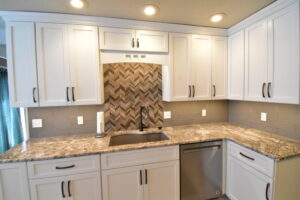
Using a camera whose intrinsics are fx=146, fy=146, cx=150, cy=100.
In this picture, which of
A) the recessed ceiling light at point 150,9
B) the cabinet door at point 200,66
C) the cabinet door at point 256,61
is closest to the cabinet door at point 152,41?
the recessed ceiling light at point 150,9

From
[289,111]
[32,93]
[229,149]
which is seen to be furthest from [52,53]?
[289,111]

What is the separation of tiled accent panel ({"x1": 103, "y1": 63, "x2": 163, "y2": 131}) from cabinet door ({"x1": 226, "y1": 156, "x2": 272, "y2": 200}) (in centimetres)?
112

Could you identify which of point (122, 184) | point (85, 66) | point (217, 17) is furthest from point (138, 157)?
point (217, 17)

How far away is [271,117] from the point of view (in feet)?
6.34

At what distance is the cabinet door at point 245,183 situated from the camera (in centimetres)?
138

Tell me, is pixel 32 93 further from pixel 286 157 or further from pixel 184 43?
pixel 286 157

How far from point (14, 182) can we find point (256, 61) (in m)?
2.92

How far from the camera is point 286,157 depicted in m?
1.28

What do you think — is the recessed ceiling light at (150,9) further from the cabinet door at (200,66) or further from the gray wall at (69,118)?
the gray wall at (69,118)

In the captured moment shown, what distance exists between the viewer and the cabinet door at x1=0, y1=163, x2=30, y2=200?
1344mm

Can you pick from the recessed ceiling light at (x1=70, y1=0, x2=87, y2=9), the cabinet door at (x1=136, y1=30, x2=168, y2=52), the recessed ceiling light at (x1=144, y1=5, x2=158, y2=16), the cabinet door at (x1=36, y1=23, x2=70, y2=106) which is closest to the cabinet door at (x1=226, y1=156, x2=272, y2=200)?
the cabinet door at (x1=136, y1=30, x2=168, y2=52)

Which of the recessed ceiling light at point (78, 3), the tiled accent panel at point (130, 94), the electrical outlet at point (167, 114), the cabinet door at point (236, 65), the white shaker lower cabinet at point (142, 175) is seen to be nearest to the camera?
the recessed ceiling light at point (78, 3)

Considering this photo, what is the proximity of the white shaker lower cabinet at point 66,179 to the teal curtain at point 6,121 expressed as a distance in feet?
5.89

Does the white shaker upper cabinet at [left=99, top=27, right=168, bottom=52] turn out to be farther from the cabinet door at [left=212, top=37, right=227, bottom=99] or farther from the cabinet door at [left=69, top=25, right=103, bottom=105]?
the cabinet door at [left=212, top=37, right=227, bottom=99]
